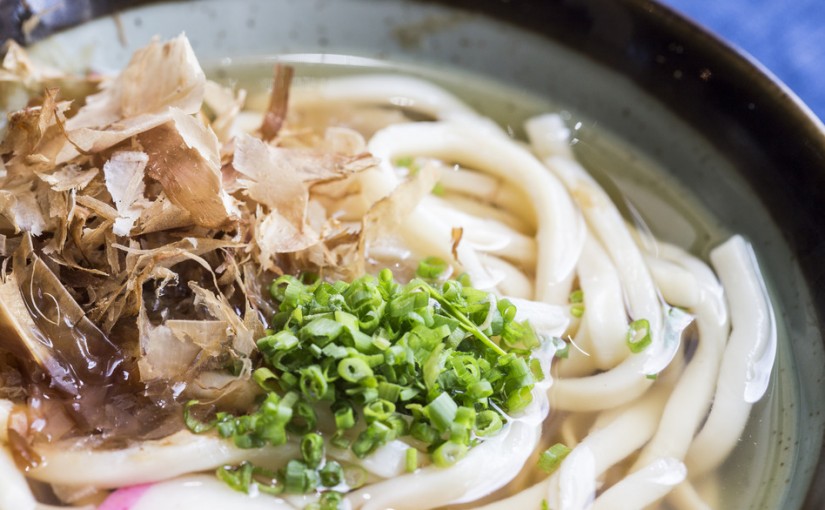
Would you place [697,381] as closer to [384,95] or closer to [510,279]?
[510,279]

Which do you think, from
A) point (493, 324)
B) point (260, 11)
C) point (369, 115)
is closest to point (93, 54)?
point (260, 11)

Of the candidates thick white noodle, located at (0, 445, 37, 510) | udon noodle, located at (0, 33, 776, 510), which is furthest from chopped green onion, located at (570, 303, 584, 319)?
thick white noodle, located at (0, 445, 37, 510)

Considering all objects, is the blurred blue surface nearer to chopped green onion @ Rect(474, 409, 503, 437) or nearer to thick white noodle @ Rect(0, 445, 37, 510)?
chopped green onion @ Rect(474, 409, 503, 437)

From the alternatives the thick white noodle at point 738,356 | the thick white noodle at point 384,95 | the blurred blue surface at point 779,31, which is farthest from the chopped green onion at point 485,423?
the blurred blue surface at point 779,31

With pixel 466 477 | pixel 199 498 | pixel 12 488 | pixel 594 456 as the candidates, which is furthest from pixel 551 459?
pixel 12 488

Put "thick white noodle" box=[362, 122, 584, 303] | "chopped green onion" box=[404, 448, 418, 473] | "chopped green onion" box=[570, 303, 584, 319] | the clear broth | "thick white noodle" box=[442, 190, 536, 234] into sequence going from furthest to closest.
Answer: "thick white noodle" box=[442, 190, 536, 234]
"thick white noodle" box=[362, 122, 584, 303]
"chopped green onion" box=[570, 303, 584, 319]
the clear broth
"chopped green onion" box=[404, 448, 418, 473]

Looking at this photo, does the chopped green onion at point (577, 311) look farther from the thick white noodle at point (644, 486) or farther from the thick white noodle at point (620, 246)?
the thick white noodle at point (644, 486)

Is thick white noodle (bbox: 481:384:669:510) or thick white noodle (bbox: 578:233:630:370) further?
thick white noodle (bbox: 578:233:630:370)
